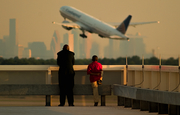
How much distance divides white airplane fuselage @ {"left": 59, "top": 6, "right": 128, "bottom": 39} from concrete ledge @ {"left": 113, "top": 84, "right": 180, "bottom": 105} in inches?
2111

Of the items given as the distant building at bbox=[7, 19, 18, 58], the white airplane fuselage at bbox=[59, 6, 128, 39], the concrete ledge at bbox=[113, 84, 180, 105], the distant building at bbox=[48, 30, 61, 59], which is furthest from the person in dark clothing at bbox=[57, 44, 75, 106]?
the distant building at bbox=[7, 19, 18, 58]

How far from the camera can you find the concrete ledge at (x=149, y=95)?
9.44 m

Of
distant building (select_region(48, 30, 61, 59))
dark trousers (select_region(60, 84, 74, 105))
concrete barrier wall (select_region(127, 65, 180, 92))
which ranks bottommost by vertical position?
dark trousers (select_region(60, 84, 74, 105))

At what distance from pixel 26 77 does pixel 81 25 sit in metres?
54.5

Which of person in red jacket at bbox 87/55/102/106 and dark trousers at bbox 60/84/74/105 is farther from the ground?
person in red jacket at bbox 87/55/102/106

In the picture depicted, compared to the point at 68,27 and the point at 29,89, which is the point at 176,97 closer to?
the point at 29,89

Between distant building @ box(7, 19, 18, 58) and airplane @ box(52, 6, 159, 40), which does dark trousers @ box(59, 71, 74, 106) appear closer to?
airplane @ box(52, 6, 159, 40)

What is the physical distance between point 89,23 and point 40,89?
57.1 m

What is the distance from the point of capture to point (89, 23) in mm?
69250

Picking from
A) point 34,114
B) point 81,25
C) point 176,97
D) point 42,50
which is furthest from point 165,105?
point 42,50

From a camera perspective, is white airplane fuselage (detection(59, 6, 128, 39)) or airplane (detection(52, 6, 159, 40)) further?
white airplane fuselage (detection(59, 6, 128, 39))

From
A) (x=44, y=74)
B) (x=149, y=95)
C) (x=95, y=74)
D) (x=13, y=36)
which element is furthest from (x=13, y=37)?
(x=149, y=95)

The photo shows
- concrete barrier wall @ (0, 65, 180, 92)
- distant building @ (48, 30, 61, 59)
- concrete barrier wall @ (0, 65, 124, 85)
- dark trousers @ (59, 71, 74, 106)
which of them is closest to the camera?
dark trousers @ (59, 71, 74, 106)

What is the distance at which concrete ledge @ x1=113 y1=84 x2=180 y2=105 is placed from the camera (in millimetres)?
9445
